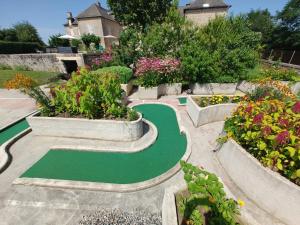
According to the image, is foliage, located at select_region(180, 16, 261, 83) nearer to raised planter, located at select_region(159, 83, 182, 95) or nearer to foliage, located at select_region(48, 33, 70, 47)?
raised planter, located at select_region(159, 83, 182, 95)

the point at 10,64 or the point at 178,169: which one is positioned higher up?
the point at 10,64

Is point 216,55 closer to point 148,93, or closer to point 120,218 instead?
point 148,93

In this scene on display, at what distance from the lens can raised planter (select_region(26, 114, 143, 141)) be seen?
516 centimetres

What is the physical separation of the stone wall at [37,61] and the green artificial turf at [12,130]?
12.9 meters

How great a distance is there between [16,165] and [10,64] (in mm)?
21232

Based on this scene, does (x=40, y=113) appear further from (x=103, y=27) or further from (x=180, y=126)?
(x=103, y=27)

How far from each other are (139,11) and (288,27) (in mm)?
23190

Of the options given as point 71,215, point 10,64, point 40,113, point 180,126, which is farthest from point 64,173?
point 10,64

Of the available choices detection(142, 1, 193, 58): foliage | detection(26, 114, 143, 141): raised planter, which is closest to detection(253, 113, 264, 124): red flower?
detection(26, 114, 143, 141): raised planter

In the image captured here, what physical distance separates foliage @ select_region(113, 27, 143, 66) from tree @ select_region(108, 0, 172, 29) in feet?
23.0

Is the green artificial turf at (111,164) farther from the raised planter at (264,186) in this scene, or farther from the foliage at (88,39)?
the foliage at (88,39)

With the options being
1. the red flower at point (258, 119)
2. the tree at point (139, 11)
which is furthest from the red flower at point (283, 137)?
the tree at point (139, 11)

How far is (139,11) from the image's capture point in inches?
732

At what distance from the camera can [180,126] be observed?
6.34 metres
